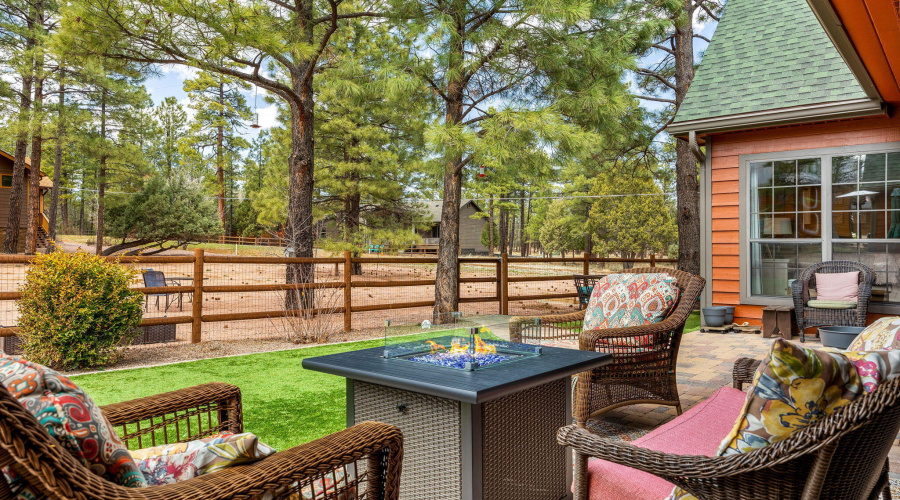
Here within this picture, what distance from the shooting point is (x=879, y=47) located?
3.95m

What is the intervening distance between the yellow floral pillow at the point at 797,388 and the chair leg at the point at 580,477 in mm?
481

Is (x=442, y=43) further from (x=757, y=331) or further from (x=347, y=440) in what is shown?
(x=347, y=440)

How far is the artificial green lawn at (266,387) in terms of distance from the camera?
10.9 ft

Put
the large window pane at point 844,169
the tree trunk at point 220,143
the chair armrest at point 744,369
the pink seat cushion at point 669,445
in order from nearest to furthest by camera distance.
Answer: the pink seat cushion at point 669,445
the chair armrest at point 744,369
the large window pane at point 844,169
the tree trunk at point 220,143

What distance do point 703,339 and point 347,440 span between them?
6.08 m

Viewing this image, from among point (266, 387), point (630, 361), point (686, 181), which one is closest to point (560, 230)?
point (686, 181)

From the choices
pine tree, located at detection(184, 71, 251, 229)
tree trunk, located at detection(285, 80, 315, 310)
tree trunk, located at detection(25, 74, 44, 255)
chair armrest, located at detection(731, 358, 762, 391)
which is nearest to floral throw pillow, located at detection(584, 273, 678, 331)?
chair armrest, located at detection(731, 358, 762, 391)

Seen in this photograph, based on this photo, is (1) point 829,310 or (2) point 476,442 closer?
(2) point 476,442

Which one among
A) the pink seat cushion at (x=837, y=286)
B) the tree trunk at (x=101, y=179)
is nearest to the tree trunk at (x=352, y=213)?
the tree trunk at (x=101, y=179)

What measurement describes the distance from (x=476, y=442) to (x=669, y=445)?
2.01 feet

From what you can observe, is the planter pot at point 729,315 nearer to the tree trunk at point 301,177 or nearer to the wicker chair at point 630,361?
the wicker chair at point 630,361

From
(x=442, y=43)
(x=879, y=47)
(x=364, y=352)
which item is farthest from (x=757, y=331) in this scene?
(x=364, y=352)

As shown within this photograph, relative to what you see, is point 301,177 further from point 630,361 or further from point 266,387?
point 630,361

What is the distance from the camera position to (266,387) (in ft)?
14.3
